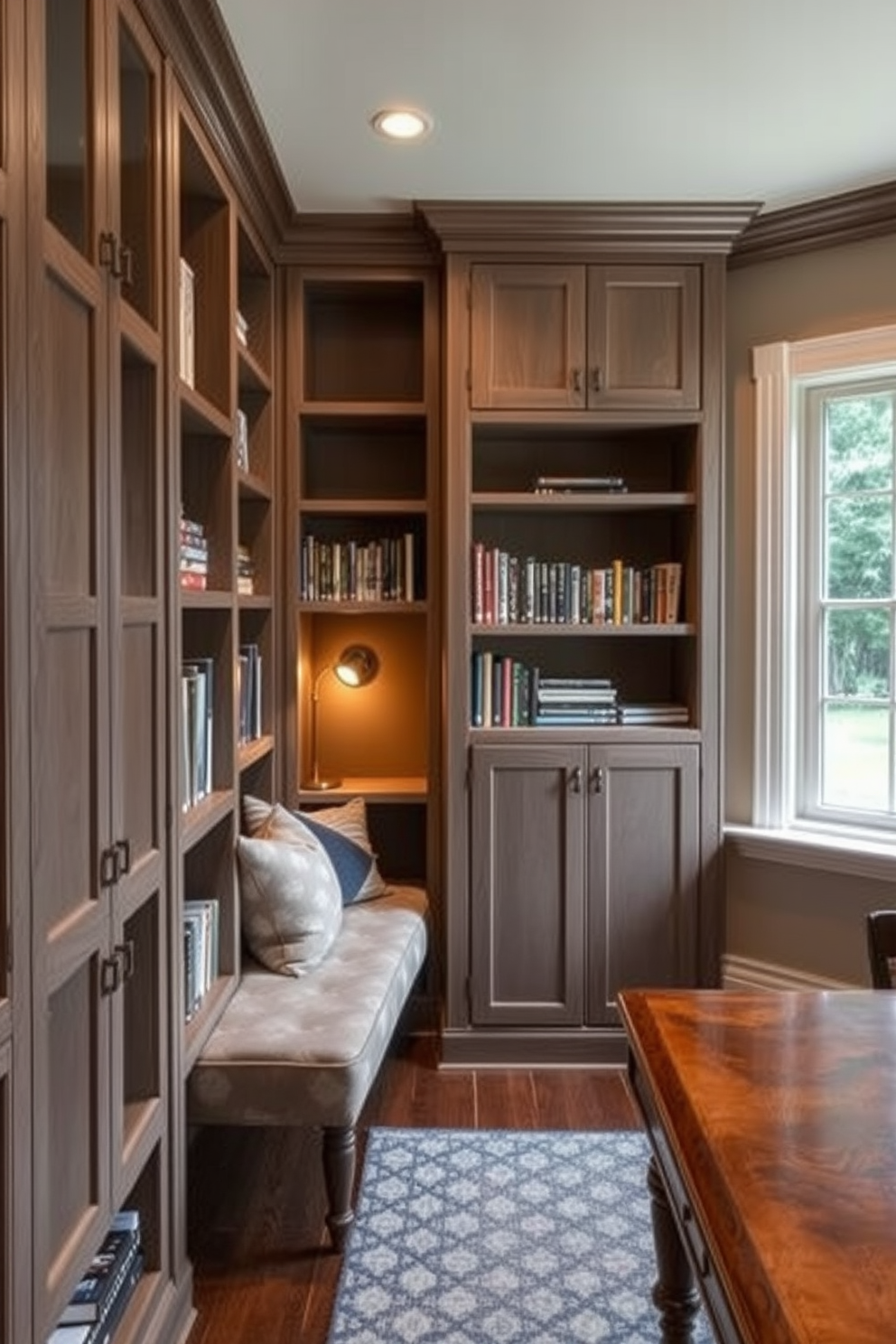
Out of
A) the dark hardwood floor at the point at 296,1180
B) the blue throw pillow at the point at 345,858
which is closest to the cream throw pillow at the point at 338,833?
the blue throw pillow at the point at 345,858

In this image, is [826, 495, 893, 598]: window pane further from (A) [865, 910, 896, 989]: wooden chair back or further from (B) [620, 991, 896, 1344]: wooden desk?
(B) [620, 991, 896, 1344]: wooden desk

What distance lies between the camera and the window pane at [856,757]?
3.04m

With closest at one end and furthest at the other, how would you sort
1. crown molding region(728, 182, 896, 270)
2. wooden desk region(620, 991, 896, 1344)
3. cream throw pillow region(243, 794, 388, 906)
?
1. wooden desk region(620, 991, 896, 1344)
2. cream throw pillow region(243, 794, 388, 906)
3. crown molding region(728, 182, 896, 270)

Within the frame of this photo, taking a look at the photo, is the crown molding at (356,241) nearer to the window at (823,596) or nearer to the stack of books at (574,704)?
the window at (823,596)

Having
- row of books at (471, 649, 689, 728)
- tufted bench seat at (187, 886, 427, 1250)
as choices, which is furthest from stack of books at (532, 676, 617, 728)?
tufted bench seat at (187, 886, 427, 1250)

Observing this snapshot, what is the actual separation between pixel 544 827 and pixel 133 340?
194 cm

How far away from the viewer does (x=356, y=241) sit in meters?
3.03

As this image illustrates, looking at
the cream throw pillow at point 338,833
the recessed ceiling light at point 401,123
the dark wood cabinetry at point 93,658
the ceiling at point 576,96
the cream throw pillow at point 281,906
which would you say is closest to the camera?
the dark wood cabinetry at point 93,658

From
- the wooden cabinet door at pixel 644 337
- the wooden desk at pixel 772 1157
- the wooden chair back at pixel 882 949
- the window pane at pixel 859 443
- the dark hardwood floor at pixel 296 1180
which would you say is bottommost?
the dark hardwood floor at pixel 296 1180

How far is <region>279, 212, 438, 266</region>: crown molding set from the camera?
9.78ft

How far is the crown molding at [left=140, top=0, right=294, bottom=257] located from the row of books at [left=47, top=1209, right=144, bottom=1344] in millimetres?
2205

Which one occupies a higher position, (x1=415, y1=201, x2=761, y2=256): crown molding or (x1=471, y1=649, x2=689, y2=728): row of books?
(x1=415, y1=201, x2=761, y2=256): crown molding

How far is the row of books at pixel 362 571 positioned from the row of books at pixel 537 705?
1.20ft

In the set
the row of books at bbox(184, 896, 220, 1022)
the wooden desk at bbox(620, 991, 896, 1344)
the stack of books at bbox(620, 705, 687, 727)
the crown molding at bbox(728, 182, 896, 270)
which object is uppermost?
the crown molding at bbox(728, 182, 896, 270)
